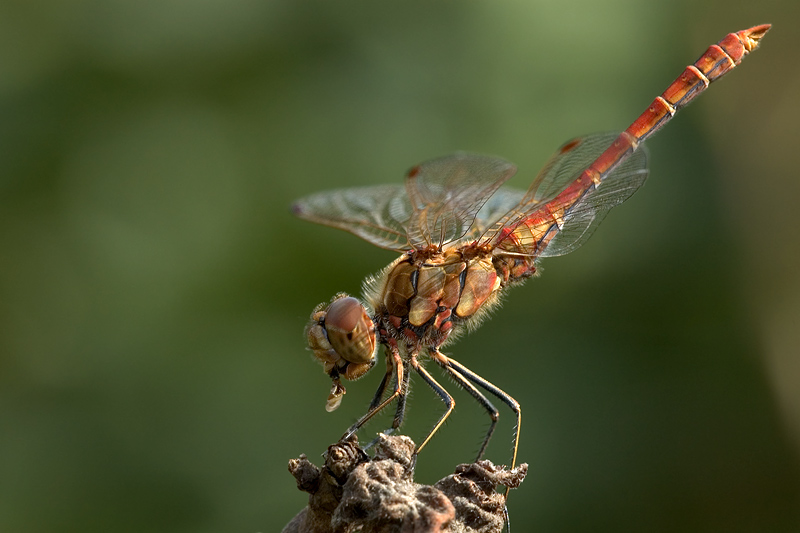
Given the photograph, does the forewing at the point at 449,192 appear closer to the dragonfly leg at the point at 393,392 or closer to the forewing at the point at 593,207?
the forewing at the point at 593,207

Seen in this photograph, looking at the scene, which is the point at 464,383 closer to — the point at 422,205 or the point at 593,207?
the point at 422,205

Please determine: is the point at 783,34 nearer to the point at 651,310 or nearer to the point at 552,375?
the point at 651,310

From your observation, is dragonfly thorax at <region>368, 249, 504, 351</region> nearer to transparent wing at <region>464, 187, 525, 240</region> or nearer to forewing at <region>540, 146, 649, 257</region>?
transparent wing at <region>464, 187, 525, 240</region>

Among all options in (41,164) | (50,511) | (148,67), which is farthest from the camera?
(148,67)

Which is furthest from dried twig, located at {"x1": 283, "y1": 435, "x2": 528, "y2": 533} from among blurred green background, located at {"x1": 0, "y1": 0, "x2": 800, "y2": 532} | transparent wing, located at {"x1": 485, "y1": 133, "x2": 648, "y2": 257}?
blurred green background, located at {"x1": 0, "y1": 0, "x2": 800, "y2": 532}

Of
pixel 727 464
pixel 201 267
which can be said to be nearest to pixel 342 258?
pixel 201 267

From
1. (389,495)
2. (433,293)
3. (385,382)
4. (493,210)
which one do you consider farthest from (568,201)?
(389,495)
